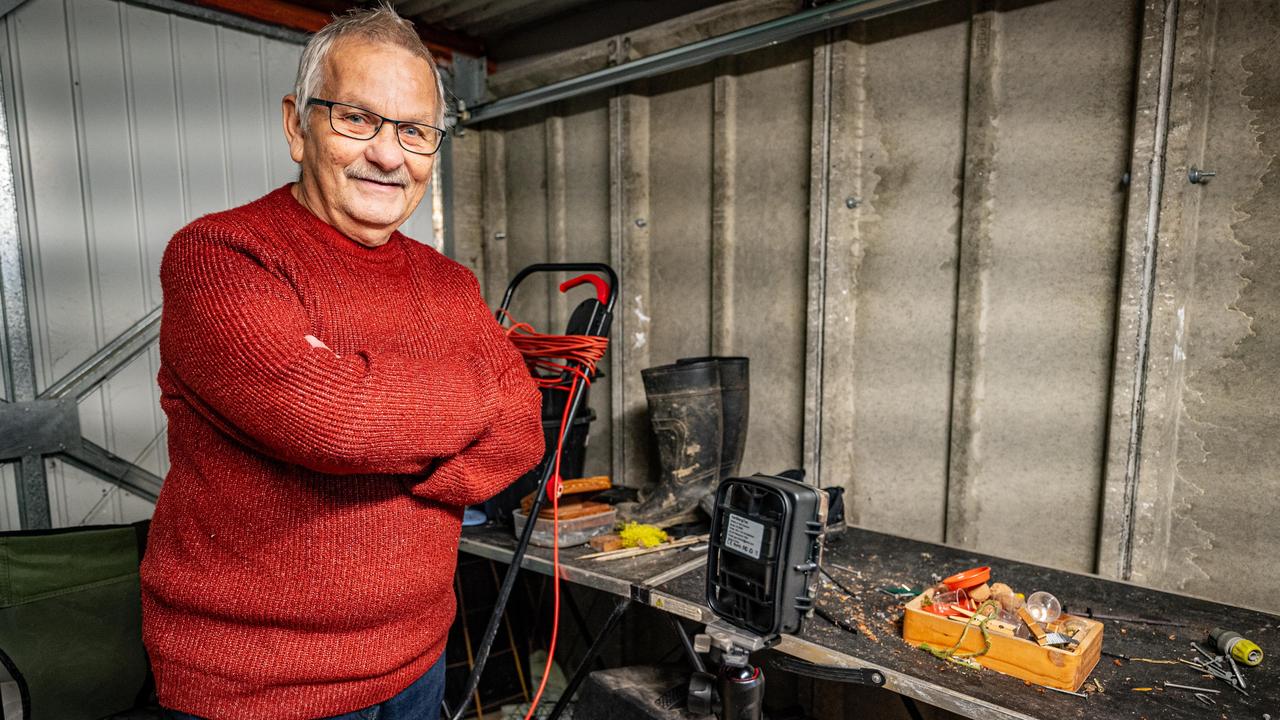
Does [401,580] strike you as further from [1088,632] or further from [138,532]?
[138,532]

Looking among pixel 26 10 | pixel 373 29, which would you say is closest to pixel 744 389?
pixel 373 29

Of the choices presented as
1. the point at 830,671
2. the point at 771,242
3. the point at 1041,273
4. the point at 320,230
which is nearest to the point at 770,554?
the point at 830,671

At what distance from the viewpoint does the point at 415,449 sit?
1.11 m

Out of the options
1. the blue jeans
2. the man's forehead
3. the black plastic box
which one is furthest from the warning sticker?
the man's forehead

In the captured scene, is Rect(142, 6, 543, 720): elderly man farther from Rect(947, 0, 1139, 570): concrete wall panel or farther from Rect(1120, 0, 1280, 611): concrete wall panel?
Rect(1120, 0, 1280, 611): concrete wall panel

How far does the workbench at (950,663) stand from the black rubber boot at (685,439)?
0.24 meters

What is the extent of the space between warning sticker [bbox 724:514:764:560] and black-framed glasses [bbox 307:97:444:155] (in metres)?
0.84

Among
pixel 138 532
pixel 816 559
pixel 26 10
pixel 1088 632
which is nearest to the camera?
pixel 816 559

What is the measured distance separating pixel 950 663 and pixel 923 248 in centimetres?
137

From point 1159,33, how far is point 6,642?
3566 mm

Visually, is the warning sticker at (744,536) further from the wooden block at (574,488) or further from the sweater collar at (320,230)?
the wooden block at (574,488)

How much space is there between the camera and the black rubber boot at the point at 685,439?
8.11 ft

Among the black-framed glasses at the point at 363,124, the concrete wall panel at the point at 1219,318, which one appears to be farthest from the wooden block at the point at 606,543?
the concrete wall panel at the point at 1219,318

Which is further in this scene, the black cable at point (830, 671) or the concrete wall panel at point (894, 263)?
the concrete wall panel at point (894, 263)
